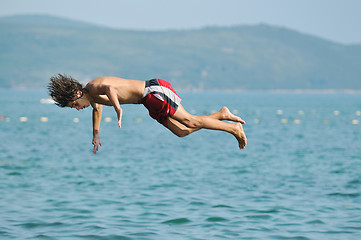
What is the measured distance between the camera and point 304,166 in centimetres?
3953

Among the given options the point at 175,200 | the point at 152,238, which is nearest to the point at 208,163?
the point at 175,200

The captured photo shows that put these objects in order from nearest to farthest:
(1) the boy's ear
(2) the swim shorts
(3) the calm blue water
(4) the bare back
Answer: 1. (4) the bare back
2. (1) the boy's ear
3. (2) the swim shorts
4. (3) the calm blue water

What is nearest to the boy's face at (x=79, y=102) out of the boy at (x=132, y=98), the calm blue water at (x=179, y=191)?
the boy at (x=132, y=98)

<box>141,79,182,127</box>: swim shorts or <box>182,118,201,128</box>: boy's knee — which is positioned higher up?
<box>141,79,182,127</box>: swim shorts

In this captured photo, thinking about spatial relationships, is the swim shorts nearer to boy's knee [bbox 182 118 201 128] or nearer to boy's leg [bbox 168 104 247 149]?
boy's leg [bbox 168 104 247 149]

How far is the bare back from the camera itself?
11766mm

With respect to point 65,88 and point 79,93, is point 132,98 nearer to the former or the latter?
point 79,93

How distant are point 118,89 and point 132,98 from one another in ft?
1.43

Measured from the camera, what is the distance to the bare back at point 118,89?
1177cm

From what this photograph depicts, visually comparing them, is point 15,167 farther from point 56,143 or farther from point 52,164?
point 56,143

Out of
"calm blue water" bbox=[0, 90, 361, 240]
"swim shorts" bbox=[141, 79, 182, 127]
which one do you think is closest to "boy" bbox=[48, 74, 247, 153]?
"swim shorts" bbox=[141, 79, 182, 127]

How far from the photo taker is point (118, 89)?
11.9 metres

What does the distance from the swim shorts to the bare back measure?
140mm

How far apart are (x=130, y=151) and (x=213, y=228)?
28937 mm
